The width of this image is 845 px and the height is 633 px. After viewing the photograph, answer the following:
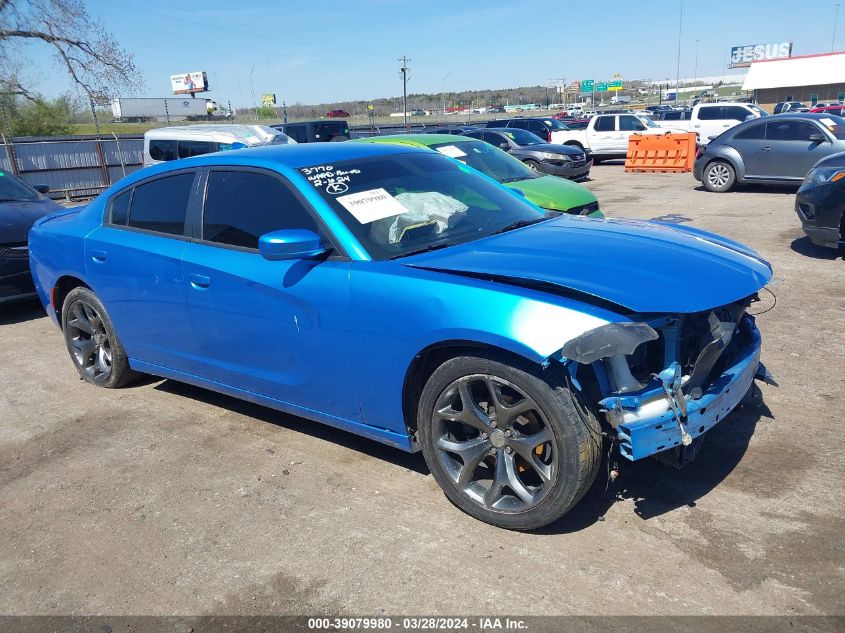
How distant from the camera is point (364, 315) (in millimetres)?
3266

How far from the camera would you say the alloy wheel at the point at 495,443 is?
2908 mm

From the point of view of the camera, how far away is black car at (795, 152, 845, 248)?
24.0 ft

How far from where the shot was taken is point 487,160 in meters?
8.75

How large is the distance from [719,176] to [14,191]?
42.3ft

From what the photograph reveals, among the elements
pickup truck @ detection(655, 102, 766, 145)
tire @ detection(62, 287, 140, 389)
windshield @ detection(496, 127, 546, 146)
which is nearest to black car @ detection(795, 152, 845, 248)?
tire @ detection(62, 287, 140, 389)

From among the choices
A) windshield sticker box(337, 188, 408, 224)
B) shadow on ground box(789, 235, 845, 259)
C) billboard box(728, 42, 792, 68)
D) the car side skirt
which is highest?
billboard box(728, 42, 792, 68)

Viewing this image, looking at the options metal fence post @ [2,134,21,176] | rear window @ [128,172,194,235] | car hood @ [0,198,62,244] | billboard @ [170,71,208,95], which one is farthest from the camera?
billboard @ [170,71,208,95]

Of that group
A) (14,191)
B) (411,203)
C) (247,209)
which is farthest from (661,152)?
(247,209)

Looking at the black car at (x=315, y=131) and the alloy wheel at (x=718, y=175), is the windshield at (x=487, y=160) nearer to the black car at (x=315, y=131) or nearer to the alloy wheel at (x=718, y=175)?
the alloy wheel at (x=718, y=175)

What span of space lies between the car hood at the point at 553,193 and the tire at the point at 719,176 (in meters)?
7.51

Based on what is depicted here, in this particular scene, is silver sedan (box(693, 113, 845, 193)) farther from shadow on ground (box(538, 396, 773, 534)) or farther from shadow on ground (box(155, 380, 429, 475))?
shadow on ground (box(155, 380, 429, 475))

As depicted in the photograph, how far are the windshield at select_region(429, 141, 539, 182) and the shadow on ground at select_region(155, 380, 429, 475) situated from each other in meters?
4.70

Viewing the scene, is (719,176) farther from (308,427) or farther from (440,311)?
(440,311)

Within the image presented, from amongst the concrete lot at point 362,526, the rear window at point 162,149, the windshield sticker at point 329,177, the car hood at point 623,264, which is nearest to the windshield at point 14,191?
the concrete lot at point 362,526
